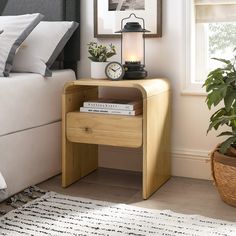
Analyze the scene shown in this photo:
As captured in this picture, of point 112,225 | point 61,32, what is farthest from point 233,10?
point 112,225

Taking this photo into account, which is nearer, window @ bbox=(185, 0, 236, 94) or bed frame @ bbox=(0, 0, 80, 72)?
window @ bbox=(185, 0, 236, 94)

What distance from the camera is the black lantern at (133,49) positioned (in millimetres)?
2564

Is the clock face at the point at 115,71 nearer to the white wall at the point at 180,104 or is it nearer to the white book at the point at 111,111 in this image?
the white book at the point at 111,111

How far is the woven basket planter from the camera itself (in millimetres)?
2238

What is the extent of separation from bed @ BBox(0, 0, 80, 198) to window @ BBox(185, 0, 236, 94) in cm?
76

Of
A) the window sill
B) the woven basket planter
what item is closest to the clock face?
the window sill

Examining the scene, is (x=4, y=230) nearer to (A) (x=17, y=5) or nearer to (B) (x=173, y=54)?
(B) (x=173, y=54)

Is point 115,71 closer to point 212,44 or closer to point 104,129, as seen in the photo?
point 104,129

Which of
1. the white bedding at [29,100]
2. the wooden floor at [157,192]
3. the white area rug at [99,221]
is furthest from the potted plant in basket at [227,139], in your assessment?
the white bedding at [29,100]

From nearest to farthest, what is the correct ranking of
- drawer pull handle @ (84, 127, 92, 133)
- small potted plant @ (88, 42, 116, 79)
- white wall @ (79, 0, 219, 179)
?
1. drawer pull handle @ (84, 127, 92, 133)
2. small potted plant @ (88, 42, 116, 79)
3. white wall @ (79, 0, 219, 179)

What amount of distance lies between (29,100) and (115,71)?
51 centimetres

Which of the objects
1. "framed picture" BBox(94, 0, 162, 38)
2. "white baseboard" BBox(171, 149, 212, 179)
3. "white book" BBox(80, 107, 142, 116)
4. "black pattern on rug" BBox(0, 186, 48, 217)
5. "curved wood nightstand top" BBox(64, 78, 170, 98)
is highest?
Answer: "framed picture" BBox(94, 0, 162, 38)

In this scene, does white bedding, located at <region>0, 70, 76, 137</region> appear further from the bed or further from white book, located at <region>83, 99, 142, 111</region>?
white book, located at <region>83, 99, 142, 111</region>

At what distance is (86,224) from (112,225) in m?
0.12
